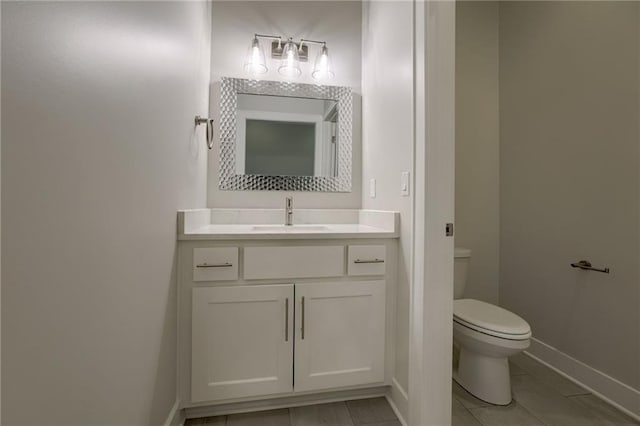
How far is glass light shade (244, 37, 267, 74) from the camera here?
194 centimetres

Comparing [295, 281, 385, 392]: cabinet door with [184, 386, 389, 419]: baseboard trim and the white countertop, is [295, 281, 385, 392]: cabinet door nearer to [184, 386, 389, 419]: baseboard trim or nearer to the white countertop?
[184, 386, 389, 419]: baseboard trim

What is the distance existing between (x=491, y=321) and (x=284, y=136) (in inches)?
64.7

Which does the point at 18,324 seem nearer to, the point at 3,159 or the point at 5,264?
the point at 5,264

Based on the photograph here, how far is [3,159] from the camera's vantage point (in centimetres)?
42

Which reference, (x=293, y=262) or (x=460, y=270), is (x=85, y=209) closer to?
(x=293, y=262)

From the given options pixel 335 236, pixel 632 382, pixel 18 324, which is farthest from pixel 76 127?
pixel 632 382

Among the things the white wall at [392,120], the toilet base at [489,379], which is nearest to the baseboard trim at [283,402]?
the white wall at [392,120]

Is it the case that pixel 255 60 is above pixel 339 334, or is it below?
above

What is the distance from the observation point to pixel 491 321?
1.53 m

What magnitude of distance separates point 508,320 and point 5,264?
74.6 inches

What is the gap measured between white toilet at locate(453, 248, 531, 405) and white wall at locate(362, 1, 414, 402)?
41 cm

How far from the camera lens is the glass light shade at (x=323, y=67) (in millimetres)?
2025

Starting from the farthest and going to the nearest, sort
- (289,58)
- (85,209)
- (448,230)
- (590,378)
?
(289,58) < (590,378) < (448,230) < (85,209)

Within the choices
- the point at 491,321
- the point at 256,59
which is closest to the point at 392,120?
the point at 256,59
